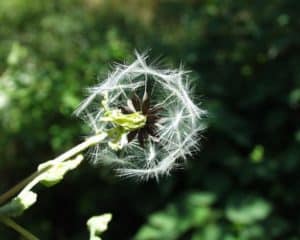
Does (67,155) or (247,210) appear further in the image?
(247,210)

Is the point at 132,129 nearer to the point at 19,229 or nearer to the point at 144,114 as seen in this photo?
the point at 144,114


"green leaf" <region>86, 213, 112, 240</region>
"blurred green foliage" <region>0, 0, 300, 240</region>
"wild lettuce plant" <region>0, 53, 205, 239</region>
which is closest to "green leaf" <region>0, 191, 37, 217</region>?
"wild lettuce plant" <region>0, 53, 205, 239</region>

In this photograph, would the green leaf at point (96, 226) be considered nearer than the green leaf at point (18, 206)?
No

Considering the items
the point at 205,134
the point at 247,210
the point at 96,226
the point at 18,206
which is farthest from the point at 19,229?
the point at 205,134

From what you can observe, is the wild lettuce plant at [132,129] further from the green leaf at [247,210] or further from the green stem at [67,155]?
the green leaf at [247,210]

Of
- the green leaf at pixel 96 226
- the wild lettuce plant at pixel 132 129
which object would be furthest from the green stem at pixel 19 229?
the green leaf at pixel 96 226

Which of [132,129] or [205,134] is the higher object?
[205,134]
